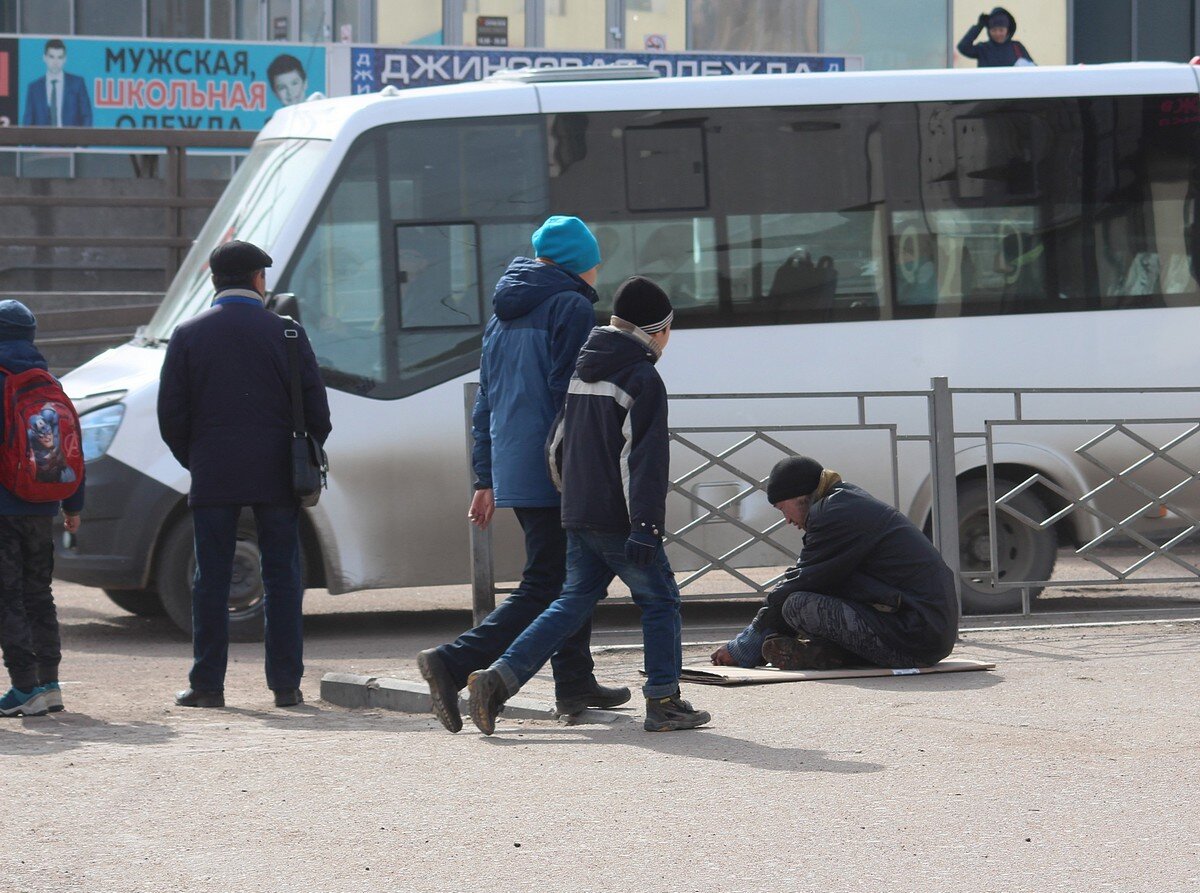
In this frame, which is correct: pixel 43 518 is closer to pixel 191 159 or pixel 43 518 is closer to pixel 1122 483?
pixel 1122 483

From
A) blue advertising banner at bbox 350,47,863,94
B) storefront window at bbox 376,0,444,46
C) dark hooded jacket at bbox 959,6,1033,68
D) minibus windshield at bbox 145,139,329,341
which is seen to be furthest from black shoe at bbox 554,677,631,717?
storefront window at bbox 376,0,444,46

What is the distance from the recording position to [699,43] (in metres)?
21.6

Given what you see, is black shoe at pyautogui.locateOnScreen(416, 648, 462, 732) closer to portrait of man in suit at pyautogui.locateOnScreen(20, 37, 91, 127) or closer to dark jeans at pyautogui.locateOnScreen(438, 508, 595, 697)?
dark jeans at pyautogui.locateOnScreen(438, 508, 595, 697)

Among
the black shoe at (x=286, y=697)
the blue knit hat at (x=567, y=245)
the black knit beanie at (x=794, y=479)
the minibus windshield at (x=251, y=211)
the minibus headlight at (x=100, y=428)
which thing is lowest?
the black shoe at (x=286, y=697)

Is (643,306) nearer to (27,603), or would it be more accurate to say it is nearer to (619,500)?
(619,500)

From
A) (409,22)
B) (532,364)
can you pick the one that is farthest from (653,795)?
(409,22)

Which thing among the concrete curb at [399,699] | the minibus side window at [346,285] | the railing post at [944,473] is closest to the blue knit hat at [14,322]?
the concrete curb at [399,699]

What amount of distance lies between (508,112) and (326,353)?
164 cm

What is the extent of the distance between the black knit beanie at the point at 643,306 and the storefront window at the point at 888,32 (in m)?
16.4

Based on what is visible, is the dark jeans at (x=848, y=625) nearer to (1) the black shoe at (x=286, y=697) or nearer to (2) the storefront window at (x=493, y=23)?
(1) the black shoe at (x=286, y=697)

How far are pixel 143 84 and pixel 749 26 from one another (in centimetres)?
678

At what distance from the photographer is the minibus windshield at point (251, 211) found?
10180mm

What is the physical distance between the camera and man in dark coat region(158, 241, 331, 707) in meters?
7.27

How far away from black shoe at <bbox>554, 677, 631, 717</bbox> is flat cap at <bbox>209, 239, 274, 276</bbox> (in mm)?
2054
